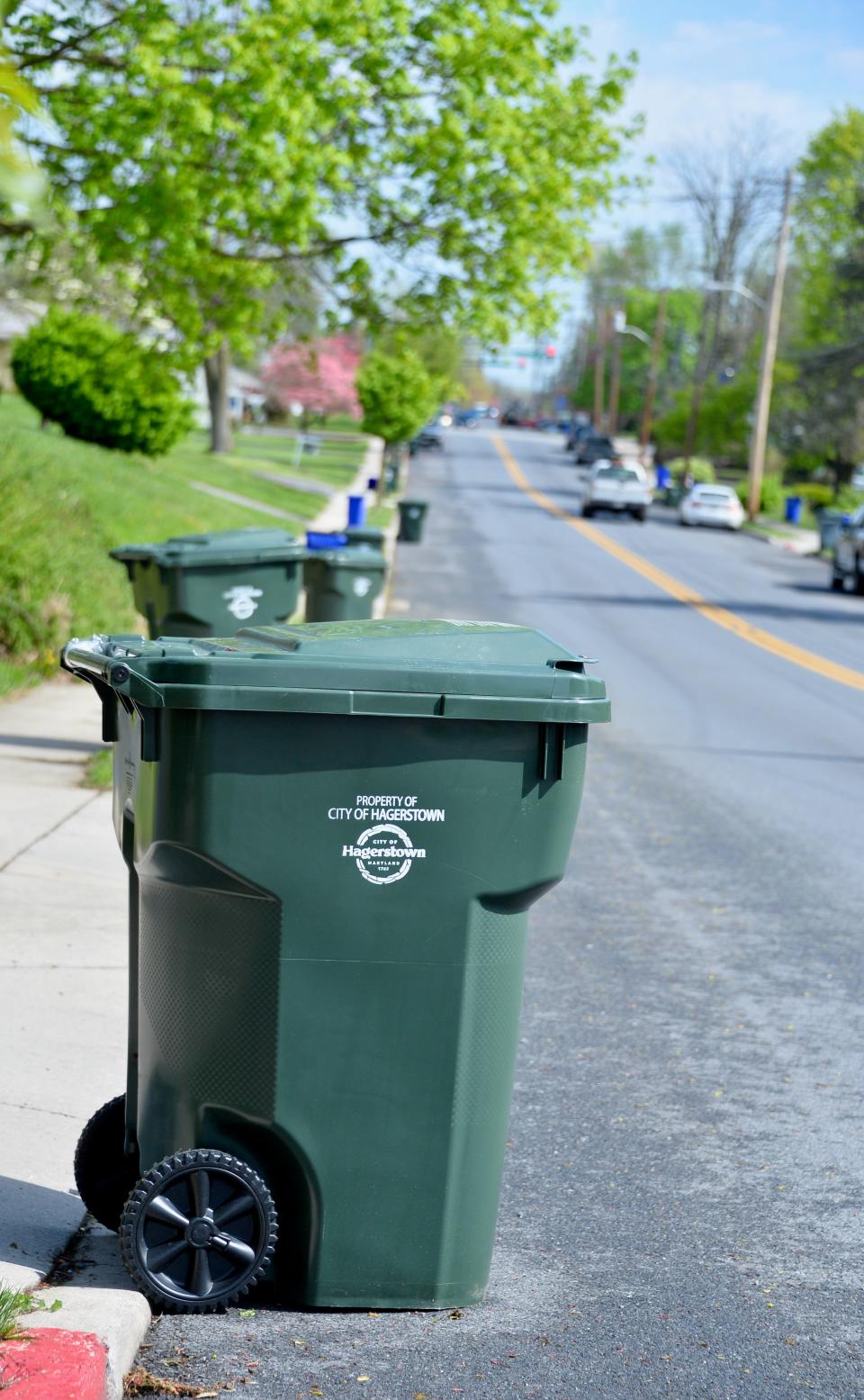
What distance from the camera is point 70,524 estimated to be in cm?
1495

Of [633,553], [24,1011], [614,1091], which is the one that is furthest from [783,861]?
[633,553]

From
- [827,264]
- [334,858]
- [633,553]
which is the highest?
[827,264]

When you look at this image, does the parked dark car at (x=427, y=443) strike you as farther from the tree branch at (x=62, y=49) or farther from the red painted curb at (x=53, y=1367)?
the red painted curb at (x=53, y=1367)

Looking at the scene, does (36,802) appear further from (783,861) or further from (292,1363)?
(292,1363)

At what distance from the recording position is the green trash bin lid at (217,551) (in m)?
8.98

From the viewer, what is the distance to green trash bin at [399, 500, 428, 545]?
3228cm

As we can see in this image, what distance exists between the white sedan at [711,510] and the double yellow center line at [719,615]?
335 cm

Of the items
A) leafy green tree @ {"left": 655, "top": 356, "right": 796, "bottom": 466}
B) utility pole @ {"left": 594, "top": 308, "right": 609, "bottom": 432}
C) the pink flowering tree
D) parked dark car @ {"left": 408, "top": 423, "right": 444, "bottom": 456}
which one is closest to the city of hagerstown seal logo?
leafy green tree @ {"left": 655, "top": 356, "right": 796, "bottom": 466}

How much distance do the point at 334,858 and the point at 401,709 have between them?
1.12 ft

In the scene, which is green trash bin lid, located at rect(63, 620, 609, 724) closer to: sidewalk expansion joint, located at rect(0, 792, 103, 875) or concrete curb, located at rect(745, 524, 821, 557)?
sidewalk expansion joint, located at rect(0, 792, 103, 875)

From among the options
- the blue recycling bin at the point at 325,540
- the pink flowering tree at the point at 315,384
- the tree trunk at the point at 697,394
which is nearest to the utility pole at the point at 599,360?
the tree trunk at the point at 697,394

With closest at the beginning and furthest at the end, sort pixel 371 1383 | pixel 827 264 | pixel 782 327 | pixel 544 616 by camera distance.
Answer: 1. pixel 371 1383
2. pixel 544 616
3. pixel 827 264
4. pixel 782 327

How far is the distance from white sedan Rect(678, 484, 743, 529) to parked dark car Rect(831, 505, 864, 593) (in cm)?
1646

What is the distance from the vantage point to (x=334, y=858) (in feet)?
11.5
